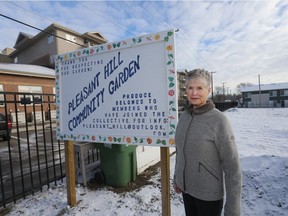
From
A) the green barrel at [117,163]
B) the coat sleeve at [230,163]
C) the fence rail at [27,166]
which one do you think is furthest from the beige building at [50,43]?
the coat sleeve at [230,163]

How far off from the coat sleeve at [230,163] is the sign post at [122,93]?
2.11ft

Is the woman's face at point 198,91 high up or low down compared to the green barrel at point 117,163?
up

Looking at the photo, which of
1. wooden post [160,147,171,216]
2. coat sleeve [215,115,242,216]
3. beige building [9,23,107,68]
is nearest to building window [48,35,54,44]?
beige building [9,23,107,68]

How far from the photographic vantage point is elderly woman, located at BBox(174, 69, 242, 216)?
57.2 inches

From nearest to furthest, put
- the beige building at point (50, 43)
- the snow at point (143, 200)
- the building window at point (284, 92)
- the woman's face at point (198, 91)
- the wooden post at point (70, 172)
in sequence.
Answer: the woman's face at point (198, 91), the snow at point (143, 200), the wooden post at point (70, 172), the beige building at point (50, 43), the building window at point (284, 92)

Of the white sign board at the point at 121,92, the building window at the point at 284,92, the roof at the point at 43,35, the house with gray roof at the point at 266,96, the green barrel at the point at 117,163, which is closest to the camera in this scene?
the white sign board at the point at 121,92

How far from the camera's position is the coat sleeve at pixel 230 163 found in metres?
1.44

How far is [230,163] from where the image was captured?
4.75ft

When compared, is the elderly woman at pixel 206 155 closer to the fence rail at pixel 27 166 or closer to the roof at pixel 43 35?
the fence rail at pixel 27 166

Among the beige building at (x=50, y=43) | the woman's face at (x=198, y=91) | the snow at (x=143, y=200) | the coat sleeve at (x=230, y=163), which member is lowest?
the snow at (x=143, y=200)

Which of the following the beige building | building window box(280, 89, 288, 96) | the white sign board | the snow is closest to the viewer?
the white sign board

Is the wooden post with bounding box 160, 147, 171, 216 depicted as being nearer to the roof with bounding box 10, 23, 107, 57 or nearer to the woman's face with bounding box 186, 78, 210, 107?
the woman's face with bounding box 186, 78, 210, 107

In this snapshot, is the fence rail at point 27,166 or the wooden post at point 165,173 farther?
the fence rail at point 27,166

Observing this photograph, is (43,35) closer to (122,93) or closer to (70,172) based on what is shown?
(70,172)
